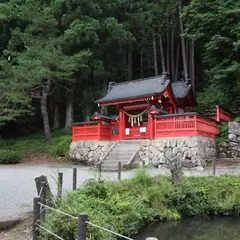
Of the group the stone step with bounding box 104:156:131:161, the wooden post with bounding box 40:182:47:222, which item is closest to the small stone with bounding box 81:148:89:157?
the stone step with bounding box 104:156:131:161

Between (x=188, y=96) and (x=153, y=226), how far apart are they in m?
13.5

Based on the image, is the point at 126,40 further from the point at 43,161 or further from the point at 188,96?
the point at 43,161

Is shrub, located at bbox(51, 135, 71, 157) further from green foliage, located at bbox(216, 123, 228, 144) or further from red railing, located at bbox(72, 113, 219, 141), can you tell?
green foliage, located at bbox(216, 123, 228, 144)

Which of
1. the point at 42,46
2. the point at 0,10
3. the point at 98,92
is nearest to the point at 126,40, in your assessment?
the point at 98,92

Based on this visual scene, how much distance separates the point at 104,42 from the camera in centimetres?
2234

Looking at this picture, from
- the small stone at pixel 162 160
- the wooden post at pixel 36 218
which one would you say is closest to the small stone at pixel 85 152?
the small stone at pixel 162 160

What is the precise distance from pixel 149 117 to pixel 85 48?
30.0ft

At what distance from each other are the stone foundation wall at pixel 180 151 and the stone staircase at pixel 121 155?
0.47 m

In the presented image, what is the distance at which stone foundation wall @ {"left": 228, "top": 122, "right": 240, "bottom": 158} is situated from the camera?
15366mm

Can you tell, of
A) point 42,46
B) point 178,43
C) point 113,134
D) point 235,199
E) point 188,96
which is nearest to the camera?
point 235,199

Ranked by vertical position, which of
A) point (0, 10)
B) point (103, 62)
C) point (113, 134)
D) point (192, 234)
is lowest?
point (192, 234)

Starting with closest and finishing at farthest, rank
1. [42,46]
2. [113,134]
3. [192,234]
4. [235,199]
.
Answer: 1. [192,234]
2. [235,199]
3. [113,134]
4. [42,46]

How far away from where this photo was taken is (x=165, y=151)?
47.5 ft

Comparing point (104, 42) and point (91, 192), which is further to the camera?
Result: point (104, 42)
